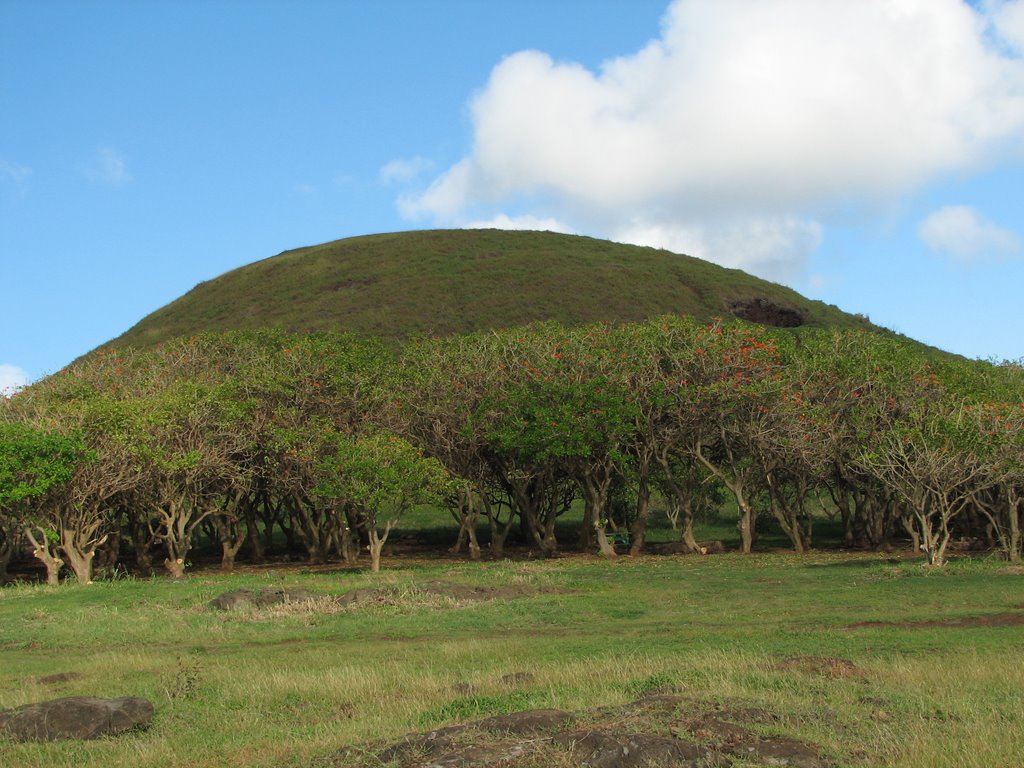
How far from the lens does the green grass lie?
1141 cm

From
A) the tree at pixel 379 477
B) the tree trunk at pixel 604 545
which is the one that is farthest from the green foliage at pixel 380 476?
the tree trunk at pixel 604 545

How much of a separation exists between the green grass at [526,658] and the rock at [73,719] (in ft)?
1.15

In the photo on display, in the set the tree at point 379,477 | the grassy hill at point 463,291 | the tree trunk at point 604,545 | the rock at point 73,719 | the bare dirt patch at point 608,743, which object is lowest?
the rock at point 73,719

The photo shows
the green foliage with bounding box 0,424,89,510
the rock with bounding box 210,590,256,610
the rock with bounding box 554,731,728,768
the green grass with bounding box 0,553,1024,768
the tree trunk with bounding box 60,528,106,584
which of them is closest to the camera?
the rock with bounding box 554,731,728,768

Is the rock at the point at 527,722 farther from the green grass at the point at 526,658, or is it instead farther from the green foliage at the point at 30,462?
the green foliage at the point at 30,462

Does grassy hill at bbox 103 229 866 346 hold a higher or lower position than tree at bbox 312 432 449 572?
higher

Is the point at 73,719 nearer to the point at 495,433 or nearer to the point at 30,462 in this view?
the point at 30,462

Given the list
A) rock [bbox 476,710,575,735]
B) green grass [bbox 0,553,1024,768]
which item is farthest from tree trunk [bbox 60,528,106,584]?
rock [bbox 476,710,575,735]

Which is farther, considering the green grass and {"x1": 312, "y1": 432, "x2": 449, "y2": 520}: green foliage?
{"x1": 312, "y1": 432, "x2": 449, "y2": 520}: green foliage

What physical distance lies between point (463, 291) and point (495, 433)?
245ft

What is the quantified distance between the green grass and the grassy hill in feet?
234

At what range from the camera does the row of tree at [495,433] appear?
37.2 m

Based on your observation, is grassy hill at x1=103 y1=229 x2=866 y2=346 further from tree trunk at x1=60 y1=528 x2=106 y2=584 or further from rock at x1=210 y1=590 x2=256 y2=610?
rock at x1=210 y1=590 x2=256 y2=610

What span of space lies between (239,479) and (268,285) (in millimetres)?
86872
